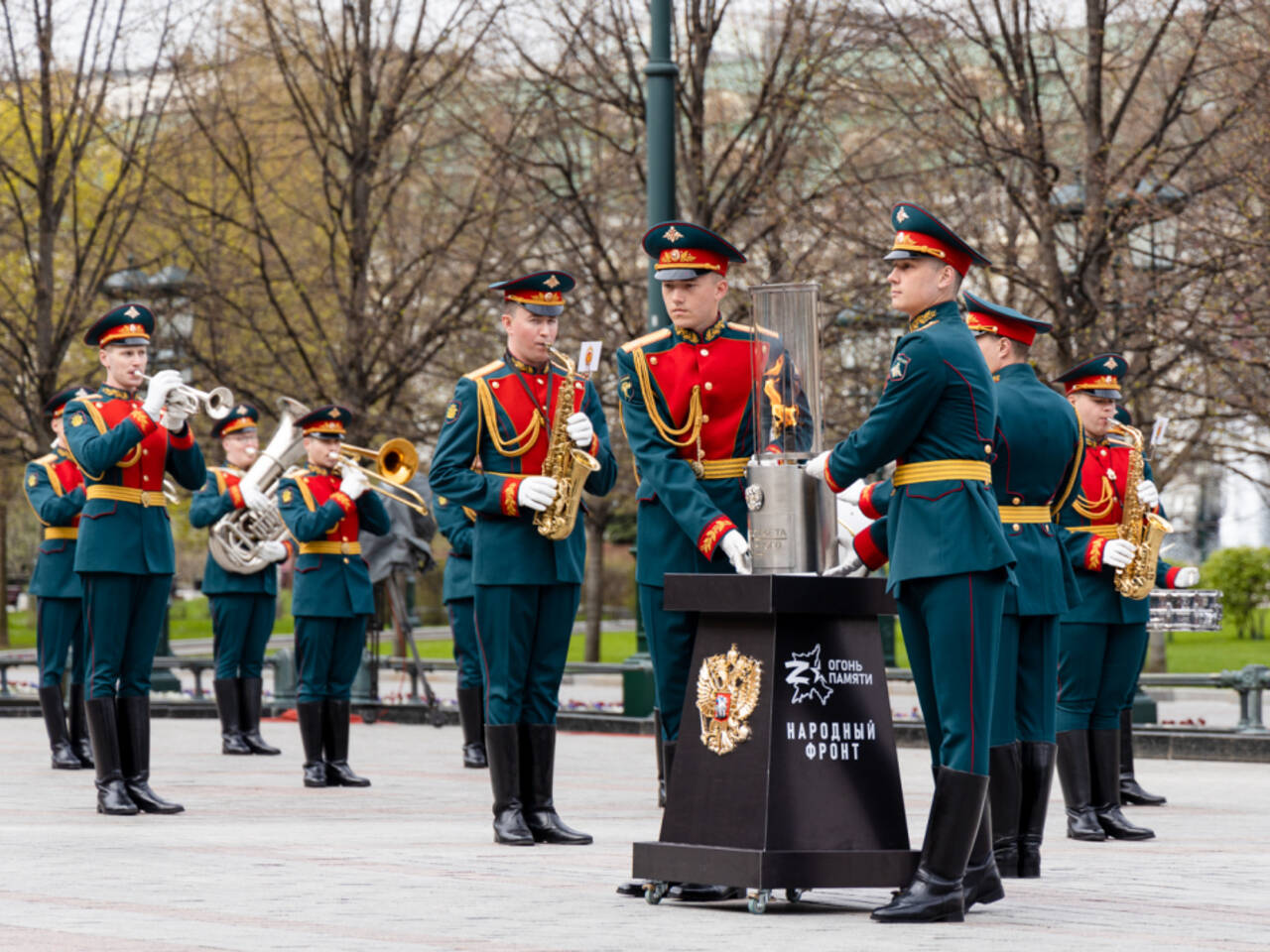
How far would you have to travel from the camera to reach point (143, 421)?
10.4m

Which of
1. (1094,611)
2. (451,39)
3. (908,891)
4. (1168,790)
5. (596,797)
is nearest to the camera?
(908,891)

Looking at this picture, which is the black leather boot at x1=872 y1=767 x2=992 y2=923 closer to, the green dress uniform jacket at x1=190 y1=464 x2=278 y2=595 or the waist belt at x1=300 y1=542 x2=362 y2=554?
the waist belt at x1=300 y1=542 x2=362 y2=554

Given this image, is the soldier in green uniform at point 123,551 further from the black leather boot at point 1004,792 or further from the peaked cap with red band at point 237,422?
the peaked cap with red band at point 237,422

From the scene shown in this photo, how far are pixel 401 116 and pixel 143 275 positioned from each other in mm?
5200

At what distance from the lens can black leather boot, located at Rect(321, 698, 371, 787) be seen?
13.0m

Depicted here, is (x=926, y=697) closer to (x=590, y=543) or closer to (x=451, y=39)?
(x=451, y=39)

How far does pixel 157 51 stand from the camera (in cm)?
2142

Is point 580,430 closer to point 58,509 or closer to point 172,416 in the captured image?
point 172,416

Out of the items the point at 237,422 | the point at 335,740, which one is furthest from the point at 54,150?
the point at 335,740

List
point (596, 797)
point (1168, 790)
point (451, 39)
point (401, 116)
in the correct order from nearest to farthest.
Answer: point (596, 797), point (1168, 790), point (401, 116), point (451, 39)

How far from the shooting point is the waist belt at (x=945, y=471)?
7078mm

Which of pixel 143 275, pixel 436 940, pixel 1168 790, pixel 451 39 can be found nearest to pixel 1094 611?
pixel 1168 790

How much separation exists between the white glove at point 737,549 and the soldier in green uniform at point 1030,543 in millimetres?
1189

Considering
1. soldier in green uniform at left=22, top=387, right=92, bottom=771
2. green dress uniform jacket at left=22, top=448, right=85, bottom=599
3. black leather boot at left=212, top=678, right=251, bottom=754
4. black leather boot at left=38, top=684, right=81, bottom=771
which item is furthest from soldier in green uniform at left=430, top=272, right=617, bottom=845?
black leather boot at left=212, top=678, right=251, bottom=754
